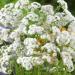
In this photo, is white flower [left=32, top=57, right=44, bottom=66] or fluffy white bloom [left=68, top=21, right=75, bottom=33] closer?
white flower [left=32, top=57, right=44, bottom=66]

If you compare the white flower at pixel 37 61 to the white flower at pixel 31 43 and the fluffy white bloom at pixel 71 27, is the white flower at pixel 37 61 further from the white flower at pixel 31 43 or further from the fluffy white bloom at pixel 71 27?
the fluffy white bloom at pixel 71 27

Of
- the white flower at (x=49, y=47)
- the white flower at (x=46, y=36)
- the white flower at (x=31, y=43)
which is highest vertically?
the white flower at (x=46, y=36)

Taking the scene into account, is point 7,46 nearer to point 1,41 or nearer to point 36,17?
point 1,41

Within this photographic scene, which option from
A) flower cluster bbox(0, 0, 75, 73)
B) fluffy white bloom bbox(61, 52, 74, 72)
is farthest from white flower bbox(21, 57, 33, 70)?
fluffy white bloom bbox(61, 52, 74, 72)

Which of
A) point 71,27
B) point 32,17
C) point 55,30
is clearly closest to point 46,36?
point 55,30

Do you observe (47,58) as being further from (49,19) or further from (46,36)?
(49,19)

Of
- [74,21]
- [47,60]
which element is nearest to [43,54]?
[47,60]

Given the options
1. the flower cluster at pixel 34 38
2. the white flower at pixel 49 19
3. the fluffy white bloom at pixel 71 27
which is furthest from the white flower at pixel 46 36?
the fluffy white bloom at pixel 71 27

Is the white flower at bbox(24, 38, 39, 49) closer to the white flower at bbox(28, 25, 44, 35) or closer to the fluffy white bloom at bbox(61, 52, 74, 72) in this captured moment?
the white flower at bbox(28, 25, 44, 35)
